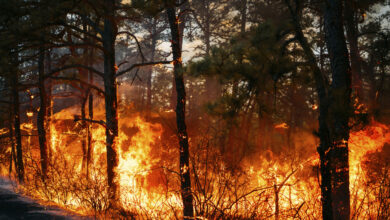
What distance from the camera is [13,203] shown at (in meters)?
8.07

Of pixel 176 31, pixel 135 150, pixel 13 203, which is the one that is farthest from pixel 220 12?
pixel 13 203

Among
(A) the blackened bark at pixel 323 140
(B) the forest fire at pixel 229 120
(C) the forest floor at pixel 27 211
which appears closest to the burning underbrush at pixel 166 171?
(B) the forest fire at pixel 229 120

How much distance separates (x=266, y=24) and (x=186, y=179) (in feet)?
15.5

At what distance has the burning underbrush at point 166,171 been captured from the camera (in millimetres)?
7340

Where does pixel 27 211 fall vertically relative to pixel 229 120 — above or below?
below

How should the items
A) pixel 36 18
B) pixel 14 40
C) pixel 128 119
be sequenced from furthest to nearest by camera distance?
pixel 128 119 → pixel 14 40 → pixel 36 18

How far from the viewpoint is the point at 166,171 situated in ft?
25.9

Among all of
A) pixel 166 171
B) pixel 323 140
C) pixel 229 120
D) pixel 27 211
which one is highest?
pixel 229 120

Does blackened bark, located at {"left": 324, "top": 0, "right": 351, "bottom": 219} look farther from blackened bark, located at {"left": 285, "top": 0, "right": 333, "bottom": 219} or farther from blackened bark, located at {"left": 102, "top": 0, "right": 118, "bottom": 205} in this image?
blackened bark, located at {"left": 102, "top": 0, "right": 118, "bottom": 205}

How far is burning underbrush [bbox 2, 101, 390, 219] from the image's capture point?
7.34 meters

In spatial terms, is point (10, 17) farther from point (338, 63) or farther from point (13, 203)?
point (338, 63)

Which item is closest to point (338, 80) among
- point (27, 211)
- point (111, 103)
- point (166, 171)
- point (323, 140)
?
point (323, 140)

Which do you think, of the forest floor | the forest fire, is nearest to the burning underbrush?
the forest fire

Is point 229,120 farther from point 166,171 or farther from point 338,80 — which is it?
point 166,171
